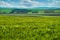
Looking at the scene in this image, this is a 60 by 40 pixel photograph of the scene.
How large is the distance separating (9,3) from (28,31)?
110 cm

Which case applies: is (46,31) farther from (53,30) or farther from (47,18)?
(47,18)

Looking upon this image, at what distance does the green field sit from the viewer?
285 cm

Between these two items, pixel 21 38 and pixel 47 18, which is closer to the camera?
pixel 21 38

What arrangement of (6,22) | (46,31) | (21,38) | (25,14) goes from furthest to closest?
(25,14), (6,22), (46,31), (21,38)

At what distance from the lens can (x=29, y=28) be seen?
324 centimetres

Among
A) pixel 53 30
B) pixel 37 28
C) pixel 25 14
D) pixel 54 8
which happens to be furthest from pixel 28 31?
pixel 54 8

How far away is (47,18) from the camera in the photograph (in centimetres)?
385

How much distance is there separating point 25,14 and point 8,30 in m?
0.87

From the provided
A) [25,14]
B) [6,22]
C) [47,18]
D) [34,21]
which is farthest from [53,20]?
[6,22]

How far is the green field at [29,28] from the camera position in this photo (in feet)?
9.36

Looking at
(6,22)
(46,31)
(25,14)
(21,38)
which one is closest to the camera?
(21,38)

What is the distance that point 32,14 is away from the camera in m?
3.85

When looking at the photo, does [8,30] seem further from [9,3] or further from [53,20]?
[53,20]

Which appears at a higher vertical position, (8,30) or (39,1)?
(39,1)
